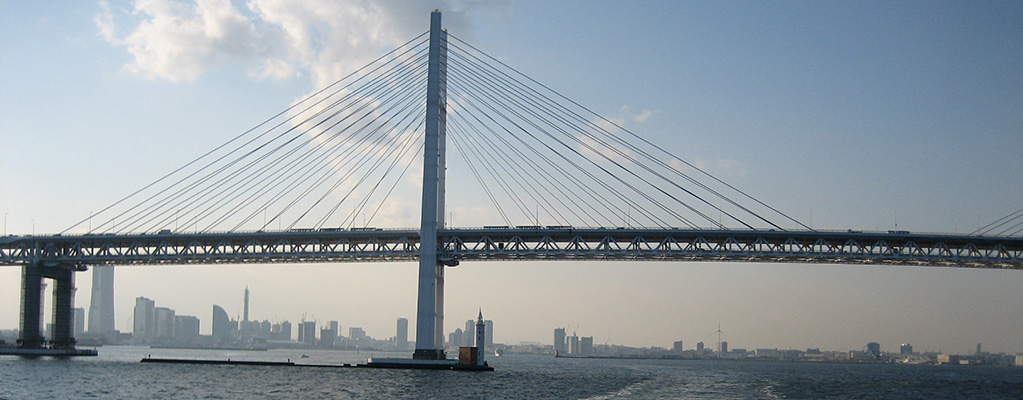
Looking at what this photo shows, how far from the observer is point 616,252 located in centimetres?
7944

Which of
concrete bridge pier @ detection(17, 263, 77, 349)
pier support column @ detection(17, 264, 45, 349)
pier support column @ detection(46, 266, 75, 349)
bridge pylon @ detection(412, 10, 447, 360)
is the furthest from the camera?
pier support column @ detection(46, 266, 75, 349)

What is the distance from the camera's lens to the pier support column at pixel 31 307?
297 feet

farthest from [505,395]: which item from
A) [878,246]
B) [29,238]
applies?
[29,238]

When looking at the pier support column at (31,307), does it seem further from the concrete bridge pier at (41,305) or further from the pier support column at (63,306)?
the pier support column at (63,306)

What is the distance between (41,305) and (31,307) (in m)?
1.02

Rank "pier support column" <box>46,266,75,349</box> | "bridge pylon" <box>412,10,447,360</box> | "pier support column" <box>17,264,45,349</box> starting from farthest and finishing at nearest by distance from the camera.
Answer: "pier support column" <box>46,266,75,349</box>, "pier support column" <box>17,264,45,349</box>, "bridge pylon" <box>412,10,447,360</box>

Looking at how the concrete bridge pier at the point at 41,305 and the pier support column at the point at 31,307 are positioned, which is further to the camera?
the concrete bridge pier at the point at 41,305

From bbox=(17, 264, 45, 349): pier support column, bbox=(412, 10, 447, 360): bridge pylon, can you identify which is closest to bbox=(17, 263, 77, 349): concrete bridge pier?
bbox=(17, 264, 45, 349): pier support column

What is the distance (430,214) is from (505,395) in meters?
22.5

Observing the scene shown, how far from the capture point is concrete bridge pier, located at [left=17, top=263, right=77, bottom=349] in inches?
3570

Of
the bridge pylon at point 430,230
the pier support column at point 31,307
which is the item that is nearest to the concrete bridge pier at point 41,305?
the pier support column at point 31,307

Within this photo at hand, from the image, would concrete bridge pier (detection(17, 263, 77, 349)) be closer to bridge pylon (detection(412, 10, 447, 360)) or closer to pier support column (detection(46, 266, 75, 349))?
pier support column (detection(46, 266, 75, 349))

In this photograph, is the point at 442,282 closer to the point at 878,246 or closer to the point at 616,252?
the point at 616,252

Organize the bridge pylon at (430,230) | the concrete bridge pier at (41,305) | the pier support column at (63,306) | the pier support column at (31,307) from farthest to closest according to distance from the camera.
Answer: the pier support column at (63,306), the concrete bridge pier at (41,305), the pier support column at (31,307), the bridge pylon at (430,230)
